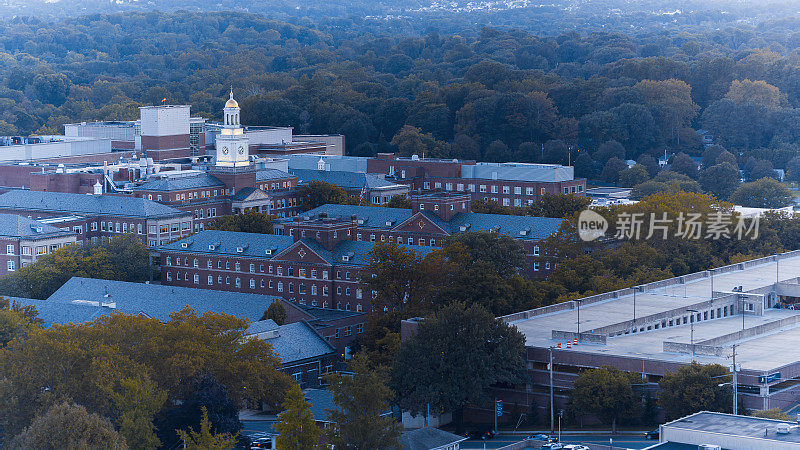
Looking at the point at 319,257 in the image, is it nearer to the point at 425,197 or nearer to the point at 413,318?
the point at 425,197

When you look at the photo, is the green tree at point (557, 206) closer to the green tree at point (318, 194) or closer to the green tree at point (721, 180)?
the green tree at point (318, 194)

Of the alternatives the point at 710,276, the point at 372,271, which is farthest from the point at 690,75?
the point at 372,271

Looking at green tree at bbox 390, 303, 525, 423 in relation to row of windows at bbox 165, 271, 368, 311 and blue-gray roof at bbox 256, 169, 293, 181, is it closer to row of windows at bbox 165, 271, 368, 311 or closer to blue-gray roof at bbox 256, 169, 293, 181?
row of windows at bbox 165, 271, 368, 311

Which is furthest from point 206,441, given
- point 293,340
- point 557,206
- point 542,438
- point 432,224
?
point 557,206

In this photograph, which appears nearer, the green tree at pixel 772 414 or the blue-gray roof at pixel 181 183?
the green tree at pixel 772 414

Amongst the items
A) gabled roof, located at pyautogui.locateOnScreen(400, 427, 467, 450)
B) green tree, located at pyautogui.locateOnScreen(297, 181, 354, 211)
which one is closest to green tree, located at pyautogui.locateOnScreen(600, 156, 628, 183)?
green tree, located at pyautogui.locateOnScreen(297, 181, 354, 211)

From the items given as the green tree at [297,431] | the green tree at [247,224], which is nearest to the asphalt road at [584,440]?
the green tree at [297,431]
